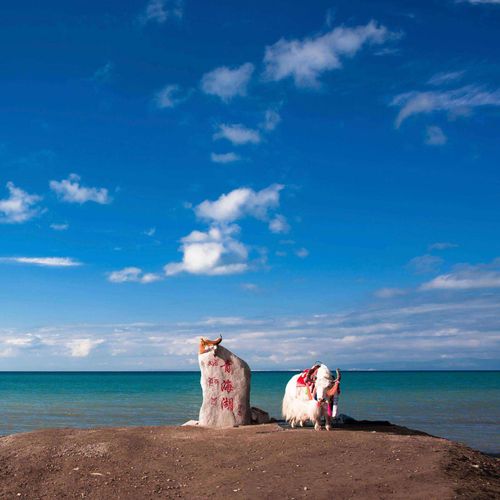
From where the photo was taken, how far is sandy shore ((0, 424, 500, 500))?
9.99 metres

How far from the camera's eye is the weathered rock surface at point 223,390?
52.5 feet

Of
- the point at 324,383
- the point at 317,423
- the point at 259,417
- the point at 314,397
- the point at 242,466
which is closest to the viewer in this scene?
the point at 242,466

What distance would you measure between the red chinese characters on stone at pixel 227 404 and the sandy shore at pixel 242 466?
5.55ft

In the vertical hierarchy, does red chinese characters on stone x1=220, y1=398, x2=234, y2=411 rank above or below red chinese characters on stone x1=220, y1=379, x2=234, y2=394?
below

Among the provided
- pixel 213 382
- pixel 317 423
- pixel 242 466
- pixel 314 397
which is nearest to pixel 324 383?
pixel 314 397

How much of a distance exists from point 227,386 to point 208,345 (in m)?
1.22

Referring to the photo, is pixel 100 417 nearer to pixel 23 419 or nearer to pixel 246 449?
pixel 23 419

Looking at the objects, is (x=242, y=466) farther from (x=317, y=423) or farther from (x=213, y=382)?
(x=213, y=382)

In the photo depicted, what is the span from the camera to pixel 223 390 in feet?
52.8

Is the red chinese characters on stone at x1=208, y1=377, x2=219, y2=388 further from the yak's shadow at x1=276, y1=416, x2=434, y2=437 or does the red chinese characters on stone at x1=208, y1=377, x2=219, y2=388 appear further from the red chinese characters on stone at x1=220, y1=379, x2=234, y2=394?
the yak's shadow at x1=276, y1=416, x2=434, y2=437

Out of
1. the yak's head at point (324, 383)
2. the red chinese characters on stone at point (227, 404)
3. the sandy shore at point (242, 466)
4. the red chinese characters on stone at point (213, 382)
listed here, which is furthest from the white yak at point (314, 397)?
the red chinese characters on stone at point (213, 382)

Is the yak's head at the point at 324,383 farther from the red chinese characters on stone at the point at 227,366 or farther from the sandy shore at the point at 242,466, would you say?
the red chinese characters on stone at the point at 227,366

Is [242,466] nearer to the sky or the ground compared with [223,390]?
nearer to the ground

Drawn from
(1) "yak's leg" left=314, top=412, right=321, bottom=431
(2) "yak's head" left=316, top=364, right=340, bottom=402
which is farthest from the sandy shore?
(2) "yak's head" left=316, top=364, right=340, bottom=402
